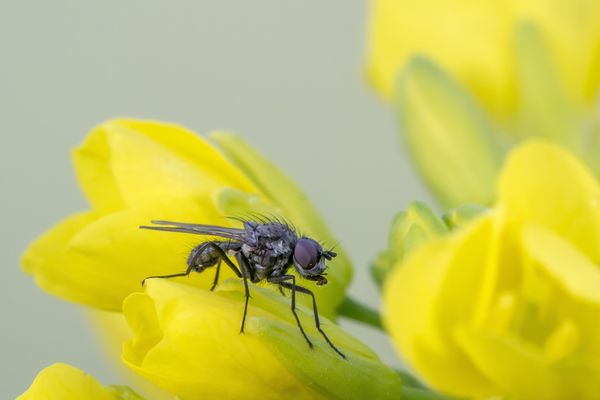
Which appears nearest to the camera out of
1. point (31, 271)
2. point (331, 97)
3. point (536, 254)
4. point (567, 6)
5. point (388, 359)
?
point (536, 254)

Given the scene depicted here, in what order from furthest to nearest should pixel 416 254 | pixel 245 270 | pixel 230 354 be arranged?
1. pixel 245 270
2. pixel 230 354
3. pixel 416 254

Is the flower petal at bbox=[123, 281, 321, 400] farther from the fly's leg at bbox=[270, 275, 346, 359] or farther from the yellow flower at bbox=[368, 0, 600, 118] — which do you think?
the yellow flower at bbox=[368, 0, 600, 118]

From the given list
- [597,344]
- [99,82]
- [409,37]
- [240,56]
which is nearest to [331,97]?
[240,56]

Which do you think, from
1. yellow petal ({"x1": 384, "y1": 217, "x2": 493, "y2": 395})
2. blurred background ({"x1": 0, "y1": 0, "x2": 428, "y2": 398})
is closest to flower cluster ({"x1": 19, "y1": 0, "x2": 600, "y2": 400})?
yellow petal ({"x1": 384, "y1": 217, "x2": 493, "y2": 395})

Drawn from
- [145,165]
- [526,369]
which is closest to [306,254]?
[145,165]

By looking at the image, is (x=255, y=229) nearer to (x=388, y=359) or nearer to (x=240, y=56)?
(x=388, y=359)

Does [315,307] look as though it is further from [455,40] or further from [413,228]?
[455,40]

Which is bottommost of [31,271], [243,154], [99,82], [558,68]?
[31,271]
